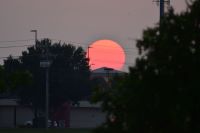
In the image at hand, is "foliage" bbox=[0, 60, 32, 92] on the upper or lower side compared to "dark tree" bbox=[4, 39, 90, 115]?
lower

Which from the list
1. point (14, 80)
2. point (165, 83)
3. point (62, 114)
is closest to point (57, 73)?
point (62, 114)

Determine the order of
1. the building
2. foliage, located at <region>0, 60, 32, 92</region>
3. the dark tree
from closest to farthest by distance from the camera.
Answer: foliage, located at <region>0, 60, 32, 92</region>
the dark tree
the building

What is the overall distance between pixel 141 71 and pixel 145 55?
36 cm

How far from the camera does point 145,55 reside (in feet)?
59.5

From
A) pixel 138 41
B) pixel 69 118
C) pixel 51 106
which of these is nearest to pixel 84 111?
pixel 69 118

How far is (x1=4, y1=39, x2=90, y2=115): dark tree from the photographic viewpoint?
349 ft

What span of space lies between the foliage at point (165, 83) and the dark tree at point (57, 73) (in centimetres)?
8602

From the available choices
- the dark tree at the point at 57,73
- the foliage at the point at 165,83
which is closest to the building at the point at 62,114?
the dark tree at the point at 57,73

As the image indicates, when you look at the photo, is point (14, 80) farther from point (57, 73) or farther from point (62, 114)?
point (62, 114)

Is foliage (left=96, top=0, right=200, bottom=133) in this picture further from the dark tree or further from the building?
the building

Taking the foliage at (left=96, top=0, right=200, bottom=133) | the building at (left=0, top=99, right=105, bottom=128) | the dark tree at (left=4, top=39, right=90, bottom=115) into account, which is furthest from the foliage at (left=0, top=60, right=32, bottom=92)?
the building at (left=0, top=99, right=105, bottom=128)

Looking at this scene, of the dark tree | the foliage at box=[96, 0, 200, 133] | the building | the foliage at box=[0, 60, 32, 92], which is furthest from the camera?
the building

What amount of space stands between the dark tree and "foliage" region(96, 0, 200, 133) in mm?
86024

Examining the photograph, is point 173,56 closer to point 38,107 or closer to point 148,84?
point 148,84
